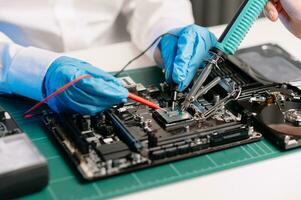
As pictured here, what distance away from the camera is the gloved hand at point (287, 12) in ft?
4.19

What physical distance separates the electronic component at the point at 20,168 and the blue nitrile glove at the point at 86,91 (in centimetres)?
16

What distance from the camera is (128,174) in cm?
98

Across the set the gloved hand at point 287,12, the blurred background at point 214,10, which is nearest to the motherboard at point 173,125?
the gloved hand at point 287,12

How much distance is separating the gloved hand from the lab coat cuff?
0.51 metres

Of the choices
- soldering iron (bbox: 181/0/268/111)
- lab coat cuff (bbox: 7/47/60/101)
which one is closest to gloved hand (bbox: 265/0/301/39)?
soldering iron (bbox: 181/0/268/111)

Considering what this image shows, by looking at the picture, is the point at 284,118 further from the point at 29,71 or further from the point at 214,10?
the point at 214,10

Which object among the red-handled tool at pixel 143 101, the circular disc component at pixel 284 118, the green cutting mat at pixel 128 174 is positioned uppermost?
the red-handled tool at pixel 143 101

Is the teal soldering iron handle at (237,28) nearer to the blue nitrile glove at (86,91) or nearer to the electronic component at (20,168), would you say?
the blue nitrile glove at (86,91)

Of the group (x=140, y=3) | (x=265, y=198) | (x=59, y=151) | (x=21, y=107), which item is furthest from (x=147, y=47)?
(x=265, y=198)

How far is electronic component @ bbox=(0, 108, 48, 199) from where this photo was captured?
0.87m

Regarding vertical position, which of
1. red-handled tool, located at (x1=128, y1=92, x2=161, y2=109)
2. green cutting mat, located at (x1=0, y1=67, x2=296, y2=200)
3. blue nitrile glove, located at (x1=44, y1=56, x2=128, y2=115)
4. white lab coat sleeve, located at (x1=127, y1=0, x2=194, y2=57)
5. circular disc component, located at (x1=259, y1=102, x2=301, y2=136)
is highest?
white lab coat sleeve, located at (x1=127, y1=0, x2=194, y2=57)

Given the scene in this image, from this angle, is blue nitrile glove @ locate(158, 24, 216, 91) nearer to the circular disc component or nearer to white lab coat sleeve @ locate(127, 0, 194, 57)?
white lab coat sleeve @ locate(127, 0, 194, 57)

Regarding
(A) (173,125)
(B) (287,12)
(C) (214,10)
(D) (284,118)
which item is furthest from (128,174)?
(C) (214,10)

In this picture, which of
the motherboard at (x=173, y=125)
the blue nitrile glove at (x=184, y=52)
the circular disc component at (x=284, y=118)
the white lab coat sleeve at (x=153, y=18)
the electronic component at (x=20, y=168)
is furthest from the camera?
the white lab coat sleeve at (x=153, y=18)
